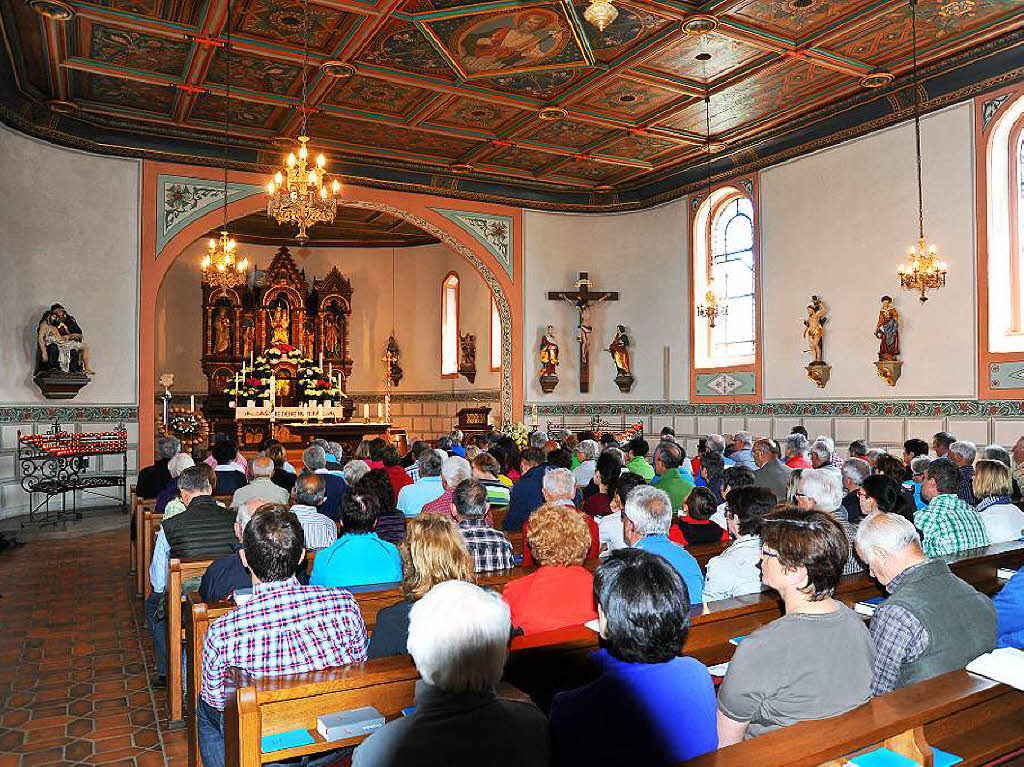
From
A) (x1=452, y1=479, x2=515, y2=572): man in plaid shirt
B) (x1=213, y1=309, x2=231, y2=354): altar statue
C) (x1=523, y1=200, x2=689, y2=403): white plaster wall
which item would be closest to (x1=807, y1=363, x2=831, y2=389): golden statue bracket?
(x1=523, y1=200, x2=689, y2=403): white plaster wall

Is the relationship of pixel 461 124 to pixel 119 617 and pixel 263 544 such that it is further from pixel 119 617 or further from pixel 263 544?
pixel 263 544

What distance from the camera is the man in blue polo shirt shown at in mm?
4051

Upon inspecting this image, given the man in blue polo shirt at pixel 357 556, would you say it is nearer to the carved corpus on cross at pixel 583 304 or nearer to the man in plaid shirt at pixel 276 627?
Result: the man in plaid shirt at pixel 276 627

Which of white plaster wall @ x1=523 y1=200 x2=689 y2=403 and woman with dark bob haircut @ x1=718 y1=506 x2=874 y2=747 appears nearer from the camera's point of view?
woman with dark bob haircut @ x1=718 y1=506 x2=874 y2=747

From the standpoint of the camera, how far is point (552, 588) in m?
3.30

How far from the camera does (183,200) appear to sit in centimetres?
1292

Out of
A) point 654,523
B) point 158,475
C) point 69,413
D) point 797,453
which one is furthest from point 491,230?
point 654,523

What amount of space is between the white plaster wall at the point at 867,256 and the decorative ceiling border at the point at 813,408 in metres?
0.14

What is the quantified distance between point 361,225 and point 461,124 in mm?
6850

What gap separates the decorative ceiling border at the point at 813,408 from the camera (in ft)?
34.2

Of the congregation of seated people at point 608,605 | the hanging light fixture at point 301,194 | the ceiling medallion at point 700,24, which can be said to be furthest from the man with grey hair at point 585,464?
the ceiling medallion at point 700,24

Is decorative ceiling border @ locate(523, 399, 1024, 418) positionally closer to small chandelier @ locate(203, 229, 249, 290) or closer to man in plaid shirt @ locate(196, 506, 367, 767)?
small chandelier @ locate(203, 229, 249, 290)

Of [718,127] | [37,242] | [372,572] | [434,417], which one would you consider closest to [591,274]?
[718,127]

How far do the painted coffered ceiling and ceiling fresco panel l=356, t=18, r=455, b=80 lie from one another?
3 cm
